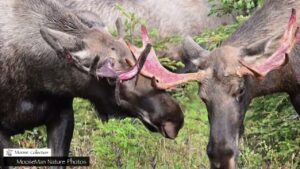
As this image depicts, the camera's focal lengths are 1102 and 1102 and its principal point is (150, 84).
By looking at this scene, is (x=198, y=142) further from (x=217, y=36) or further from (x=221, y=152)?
(x=221, y=152)

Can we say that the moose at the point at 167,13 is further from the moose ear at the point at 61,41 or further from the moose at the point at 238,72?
the moose ear at the point at 61,41

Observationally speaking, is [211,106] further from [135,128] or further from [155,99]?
[135,128]

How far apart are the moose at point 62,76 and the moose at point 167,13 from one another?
198 inches

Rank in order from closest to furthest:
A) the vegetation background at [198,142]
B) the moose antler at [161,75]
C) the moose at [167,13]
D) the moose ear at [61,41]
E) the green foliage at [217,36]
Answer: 1. the moose antler at [161,75]
2. the moose ear at [61,41]
3. the vegetation background at [198,142]
4. the green foliage at [217,36]
5. the moose at [167,13]

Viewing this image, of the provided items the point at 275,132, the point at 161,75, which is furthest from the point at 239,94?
the point at 275,132

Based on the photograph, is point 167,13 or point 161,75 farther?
point 167,13

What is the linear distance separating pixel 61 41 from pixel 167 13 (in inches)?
245

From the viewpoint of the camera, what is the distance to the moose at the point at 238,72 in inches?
374

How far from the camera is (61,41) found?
10.0 m

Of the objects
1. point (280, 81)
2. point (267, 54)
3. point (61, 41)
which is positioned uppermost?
point (61, 41)

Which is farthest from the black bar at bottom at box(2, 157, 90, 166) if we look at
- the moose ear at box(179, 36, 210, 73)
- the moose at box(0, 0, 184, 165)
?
the moose ear at box(179, 36, 210, 73)

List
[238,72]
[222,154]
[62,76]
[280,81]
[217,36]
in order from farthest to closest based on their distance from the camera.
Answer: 1. [217,36]
2. [280,81]
3. [62,76]
4. [238,72]
5. [222,154]

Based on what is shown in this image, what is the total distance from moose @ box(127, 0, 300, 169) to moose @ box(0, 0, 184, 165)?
242 millimetres

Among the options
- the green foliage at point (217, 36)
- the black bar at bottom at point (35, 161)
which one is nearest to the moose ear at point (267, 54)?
the green foliage at point (217, 36)
